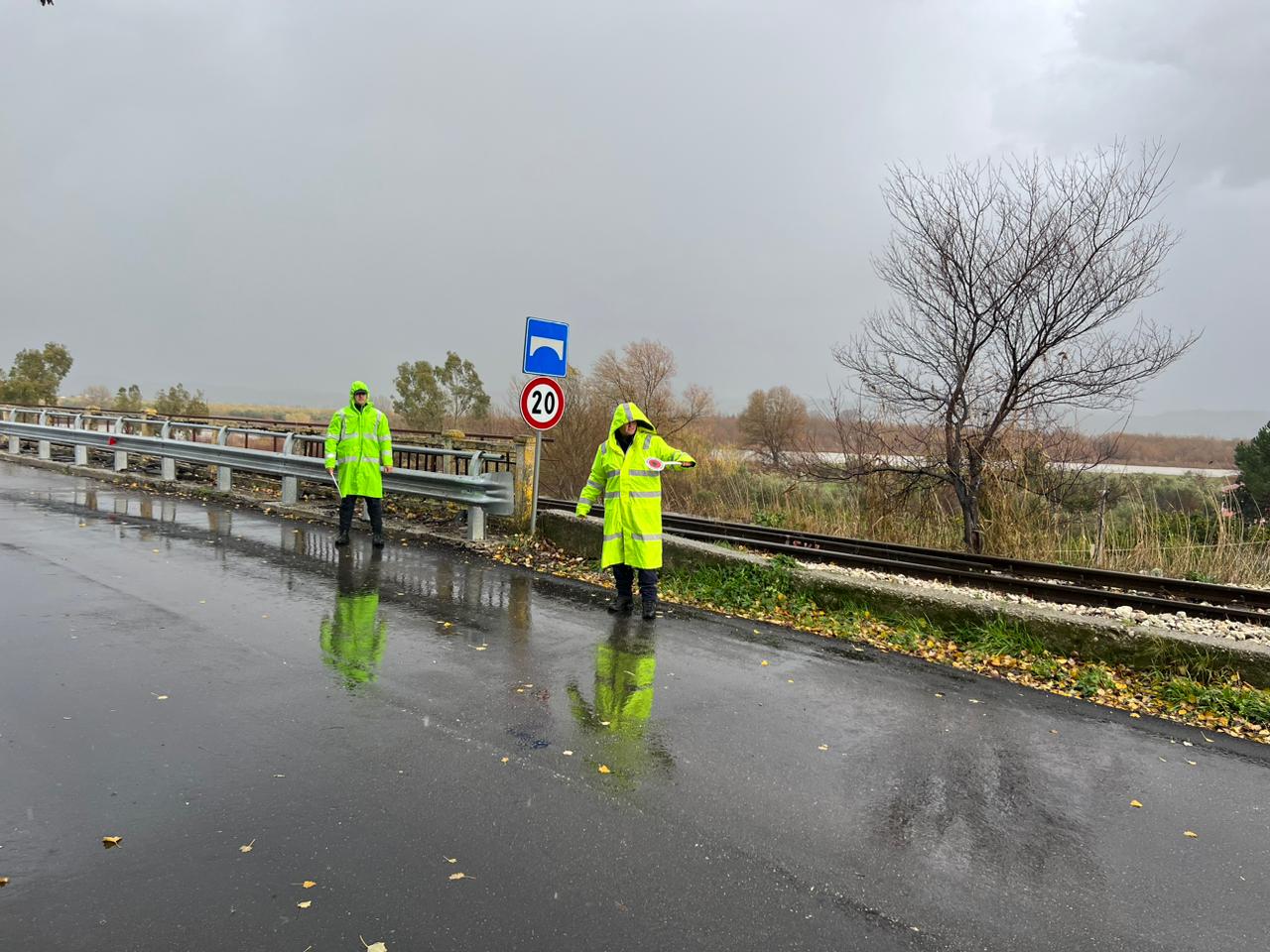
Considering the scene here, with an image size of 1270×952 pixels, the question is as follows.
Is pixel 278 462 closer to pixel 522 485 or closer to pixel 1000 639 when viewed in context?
pixel 522 485

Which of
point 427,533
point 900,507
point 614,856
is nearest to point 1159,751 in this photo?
point 614,856

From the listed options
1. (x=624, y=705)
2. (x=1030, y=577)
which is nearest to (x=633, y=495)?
(x=624, y=705)

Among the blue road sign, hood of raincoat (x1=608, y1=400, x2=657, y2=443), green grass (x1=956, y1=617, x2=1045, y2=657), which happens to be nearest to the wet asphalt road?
green grass (x1=956, y1=617, x2=1045, y2=657)

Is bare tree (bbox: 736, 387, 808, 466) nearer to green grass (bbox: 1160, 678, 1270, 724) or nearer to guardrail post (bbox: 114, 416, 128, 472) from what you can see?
guardrail post (bbox: 114, 416, 128, 472)

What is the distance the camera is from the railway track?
25.9 feet

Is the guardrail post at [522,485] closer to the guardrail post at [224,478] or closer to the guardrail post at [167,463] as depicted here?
the guardrail post at [224,478]

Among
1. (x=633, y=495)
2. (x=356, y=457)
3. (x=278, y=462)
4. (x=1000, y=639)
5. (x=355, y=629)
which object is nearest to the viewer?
(x=355, y=629)

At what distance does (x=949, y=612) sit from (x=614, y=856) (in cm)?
470

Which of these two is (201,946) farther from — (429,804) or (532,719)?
(532,719)

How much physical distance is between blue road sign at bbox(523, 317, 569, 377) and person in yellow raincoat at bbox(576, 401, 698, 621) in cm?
290

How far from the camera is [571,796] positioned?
3613 mm

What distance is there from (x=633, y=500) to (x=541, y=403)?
10.5 ft

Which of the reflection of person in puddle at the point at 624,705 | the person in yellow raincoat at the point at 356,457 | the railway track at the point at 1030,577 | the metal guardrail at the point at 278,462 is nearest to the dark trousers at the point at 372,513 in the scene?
the person in yellow raincoat at the point at 356,457

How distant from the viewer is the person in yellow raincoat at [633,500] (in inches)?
276
